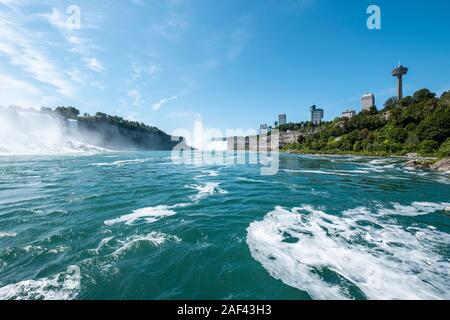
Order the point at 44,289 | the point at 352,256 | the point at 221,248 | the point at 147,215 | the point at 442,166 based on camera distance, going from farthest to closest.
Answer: the point at 442,166 < the point at 147,215 < the point at 221,248 < the point at 352,256 < the point at 44,289

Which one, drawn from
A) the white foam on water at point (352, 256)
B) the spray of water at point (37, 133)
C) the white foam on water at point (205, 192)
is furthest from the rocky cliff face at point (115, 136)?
the white foam on water at point (352, 256)

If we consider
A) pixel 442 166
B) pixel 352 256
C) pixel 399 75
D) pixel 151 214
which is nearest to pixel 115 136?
pixel 151 214

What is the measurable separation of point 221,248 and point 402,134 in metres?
94.0

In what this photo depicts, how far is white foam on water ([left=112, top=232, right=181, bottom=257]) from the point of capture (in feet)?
24.6

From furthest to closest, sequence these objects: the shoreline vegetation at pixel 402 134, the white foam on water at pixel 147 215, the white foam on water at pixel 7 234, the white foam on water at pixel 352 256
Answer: the shoreline vegetation at pixel 402 134, the white foam on water at pixel 147 215, the white foam on water at pixel 7 234, the white foam on water at pixel 352 256

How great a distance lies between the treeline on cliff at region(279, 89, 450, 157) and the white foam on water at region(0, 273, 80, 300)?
64306 millimetres

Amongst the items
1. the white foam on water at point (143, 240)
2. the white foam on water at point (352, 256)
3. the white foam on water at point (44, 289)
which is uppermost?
the white foam on water at point (143, 240)

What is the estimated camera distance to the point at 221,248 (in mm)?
7750

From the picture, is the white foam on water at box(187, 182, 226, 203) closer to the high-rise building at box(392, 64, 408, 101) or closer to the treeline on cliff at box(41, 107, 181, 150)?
the treeline on cliff at box(41, 107, 181, 150)

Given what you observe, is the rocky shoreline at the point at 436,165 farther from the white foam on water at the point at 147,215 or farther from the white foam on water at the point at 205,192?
the white foam on water at the point at 147,215

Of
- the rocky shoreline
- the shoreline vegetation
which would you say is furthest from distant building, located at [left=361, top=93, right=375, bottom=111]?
the rocky shoreline

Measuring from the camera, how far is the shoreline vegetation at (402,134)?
58.6 meters

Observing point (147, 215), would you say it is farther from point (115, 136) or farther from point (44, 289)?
point (115, 136)
